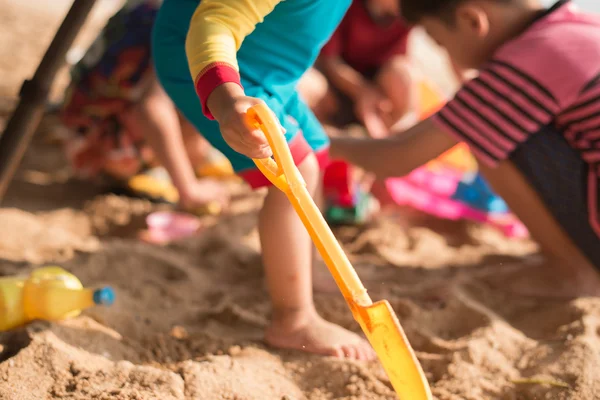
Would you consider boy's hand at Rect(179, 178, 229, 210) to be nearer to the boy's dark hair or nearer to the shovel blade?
the boy's dark hair

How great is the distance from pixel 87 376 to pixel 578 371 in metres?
0.81

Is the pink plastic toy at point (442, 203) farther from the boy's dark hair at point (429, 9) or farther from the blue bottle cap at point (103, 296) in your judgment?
the blue bottle cap at point (103, 296)

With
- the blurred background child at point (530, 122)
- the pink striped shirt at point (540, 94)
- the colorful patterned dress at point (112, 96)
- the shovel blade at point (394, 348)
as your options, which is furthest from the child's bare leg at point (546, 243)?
the colorful patterned dress at point (112, 96)

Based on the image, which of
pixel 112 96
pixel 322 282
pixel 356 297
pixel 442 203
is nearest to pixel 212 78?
pixel 356 297

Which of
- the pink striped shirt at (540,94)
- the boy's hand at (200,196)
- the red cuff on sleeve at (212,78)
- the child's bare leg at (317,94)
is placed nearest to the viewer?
the red cuff on sleeve at (212,78)

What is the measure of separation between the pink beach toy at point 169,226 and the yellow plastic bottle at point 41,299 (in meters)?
0.58

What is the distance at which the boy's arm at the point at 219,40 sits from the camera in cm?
94

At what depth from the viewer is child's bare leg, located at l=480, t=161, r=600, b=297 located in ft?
4.83

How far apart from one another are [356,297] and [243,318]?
0.52 m

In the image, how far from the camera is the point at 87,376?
977 millimetres

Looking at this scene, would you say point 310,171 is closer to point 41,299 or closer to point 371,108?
point 41,299

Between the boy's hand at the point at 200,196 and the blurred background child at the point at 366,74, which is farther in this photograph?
the blurred background child at the point at 366,74

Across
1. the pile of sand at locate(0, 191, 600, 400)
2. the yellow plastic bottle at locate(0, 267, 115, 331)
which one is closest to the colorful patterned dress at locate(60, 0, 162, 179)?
the pile of sand at locate(0, 191, 600, 400)

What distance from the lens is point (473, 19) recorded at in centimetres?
142
